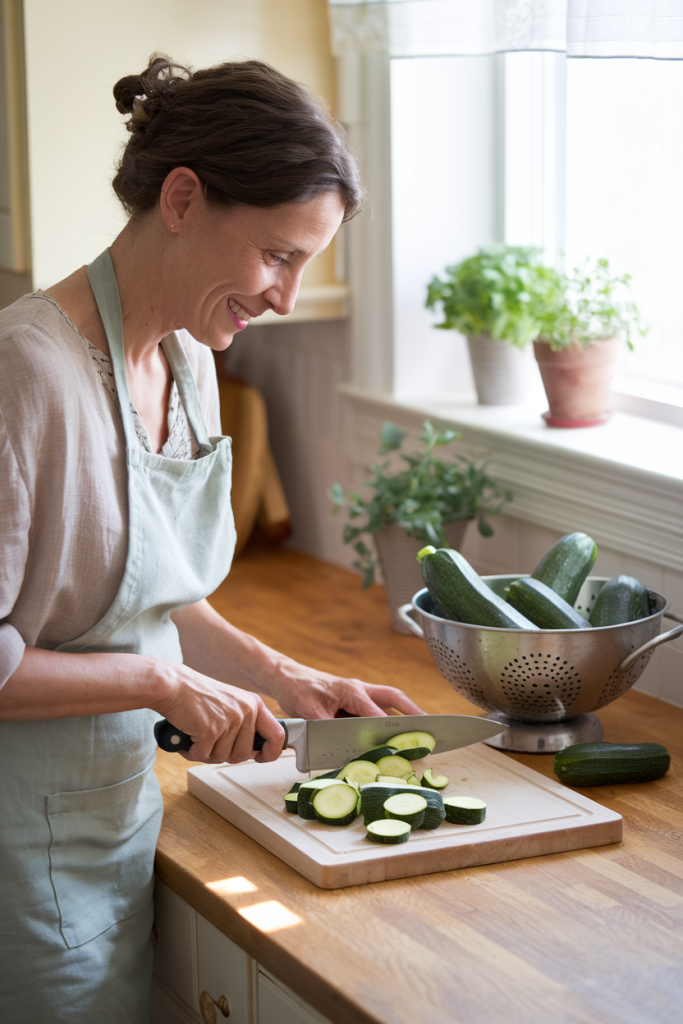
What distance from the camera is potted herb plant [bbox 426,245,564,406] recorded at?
2.02 m

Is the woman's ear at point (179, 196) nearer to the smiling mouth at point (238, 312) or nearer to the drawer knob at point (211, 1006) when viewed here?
the smiling mouth at point (238, 312)

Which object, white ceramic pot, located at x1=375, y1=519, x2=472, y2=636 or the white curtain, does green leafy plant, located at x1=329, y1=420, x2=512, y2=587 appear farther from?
the white curtain

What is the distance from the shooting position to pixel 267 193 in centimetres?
113

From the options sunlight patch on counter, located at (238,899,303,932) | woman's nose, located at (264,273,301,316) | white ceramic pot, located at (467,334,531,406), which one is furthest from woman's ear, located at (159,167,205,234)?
white ceramic pot, located at (467,334,531,406)

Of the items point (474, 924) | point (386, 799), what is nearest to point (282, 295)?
point (386, 799)

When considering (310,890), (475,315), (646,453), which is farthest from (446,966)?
(475,315)

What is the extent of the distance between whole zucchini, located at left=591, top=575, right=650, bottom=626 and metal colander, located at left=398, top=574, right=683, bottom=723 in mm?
29

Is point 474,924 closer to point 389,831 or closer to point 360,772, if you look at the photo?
point 389,831

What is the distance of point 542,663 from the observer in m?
1.37

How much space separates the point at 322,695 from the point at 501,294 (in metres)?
0.88

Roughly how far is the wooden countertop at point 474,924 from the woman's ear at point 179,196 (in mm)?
663

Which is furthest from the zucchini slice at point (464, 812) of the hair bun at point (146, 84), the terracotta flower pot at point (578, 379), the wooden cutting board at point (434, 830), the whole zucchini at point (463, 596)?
the terracotta flower pot at point (578, 379)

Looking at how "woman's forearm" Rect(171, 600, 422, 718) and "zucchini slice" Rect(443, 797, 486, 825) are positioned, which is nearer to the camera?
"zucchini slice" Rect(443, 797, 486, 825)

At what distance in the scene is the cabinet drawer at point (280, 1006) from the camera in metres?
1.08
